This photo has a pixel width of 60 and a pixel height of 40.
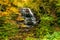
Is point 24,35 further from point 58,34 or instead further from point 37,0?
point 37,0

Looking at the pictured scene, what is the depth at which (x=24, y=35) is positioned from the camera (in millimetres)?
12875

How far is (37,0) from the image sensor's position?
1509 centimetres

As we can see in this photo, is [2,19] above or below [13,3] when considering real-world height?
below

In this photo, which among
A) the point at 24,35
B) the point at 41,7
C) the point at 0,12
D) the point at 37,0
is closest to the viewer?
the point at 0,12

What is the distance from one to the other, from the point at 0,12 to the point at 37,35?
159 inches

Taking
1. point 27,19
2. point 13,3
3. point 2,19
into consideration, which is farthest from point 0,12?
point 27,19

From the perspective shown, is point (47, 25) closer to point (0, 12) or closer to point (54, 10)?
point (54, 10)

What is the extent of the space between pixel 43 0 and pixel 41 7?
0.70 m

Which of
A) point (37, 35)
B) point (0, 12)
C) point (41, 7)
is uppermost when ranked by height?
point (0, 12)

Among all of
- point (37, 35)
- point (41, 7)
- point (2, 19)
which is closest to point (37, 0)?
point (41, 7)

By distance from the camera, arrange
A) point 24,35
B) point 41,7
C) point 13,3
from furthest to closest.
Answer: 1. point 41,7
2. point 24,35
3. point 13,3

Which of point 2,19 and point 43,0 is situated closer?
point 2,19

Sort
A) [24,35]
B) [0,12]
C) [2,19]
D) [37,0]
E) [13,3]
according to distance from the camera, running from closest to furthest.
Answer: [13,3] < [0,12] < [2,19] < [24,35] < [37,0]

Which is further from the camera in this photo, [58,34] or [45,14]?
[45,14]
